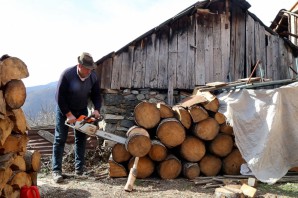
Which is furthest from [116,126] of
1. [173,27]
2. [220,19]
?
[220,19]

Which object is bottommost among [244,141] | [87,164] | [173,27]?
[87,164]

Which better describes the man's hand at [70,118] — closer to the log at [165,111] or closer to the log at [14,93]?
the log at [14,93]

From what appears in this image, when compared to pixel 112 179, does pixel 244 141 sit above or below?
above

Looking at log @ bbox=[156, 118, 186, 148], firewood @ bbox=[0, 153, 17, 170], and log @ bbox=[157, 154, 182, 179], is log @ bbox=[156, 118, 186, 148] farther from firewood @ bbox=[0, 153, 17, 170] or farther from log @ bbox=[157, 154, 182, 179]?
firewood @ bbox=[0, 153, 17, 170]

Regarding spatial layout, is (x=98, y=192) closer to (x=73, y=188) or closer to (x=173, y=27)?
(x=73, y=188)

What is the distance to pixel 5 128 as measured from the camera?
3.51 meters

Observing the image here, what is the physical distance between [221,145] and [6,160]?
3764mm

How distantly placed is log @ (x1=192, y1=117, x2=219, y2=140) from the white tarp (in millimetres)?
305

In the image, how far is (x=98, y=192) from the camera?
4.57 meters

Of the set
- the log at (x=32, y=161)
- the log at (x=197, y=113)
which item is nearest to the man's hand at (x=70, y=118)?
the log at (x=32, y=161)

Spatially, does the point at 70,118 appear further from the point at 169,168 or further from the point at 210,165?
the point at 210,165

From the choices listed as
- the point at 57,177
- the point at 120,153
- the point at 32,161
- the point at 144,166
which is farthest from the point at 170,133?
the point at 32,161

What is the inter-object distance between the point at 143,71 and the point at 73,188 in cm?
399

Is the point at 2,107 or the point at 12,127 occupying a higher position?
the point at 2,107
